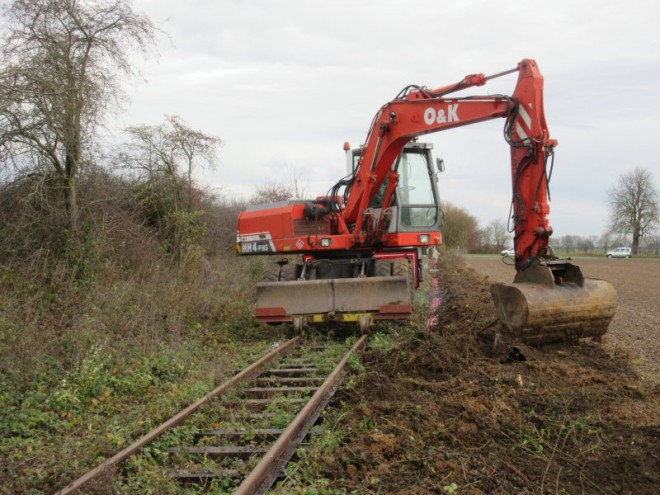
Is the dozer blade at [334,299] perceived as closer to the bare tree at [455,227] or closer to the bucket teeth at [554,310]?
the bucket teeth at [554,310]

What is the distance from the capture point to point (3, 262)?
352 inches

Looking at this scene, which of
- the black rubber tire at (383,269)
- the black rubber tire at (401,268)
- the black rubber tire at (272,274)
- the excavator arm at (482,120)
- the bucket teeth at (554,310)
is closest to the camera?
the bucket teeth at (554,310)

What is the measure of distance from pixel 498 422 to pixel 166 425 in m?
2.71

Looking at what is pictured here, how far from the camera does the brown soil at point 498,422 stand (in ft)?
12.5

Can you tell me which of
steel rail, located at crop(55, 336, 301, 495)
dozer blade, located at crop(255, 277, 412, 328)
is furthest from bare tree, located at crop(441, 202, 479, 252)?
steel rail, located at crop(55, 336, 301, 495)

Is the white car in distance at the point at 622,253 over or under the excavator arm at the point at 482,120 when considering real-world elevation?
under

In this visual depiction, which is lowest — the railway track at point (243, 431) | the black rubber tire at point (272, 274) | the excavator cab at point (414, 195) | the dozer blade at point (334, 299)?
the railway track at point (243, 431)

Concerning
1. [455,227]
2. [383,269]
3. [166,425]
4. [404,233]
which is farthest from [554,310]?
[455,227]

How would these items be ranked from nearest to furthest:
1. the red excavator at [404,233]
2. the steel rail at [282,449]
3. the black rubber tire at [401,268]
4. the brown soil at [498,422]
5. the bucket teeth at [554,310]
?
1. the steel rail at [282,449]
2. the brown soil at [498,422]
3. the bucket teeth at [554,310]
4. the red excavator at [404,233]
5. the black rubber tire at [401,268]

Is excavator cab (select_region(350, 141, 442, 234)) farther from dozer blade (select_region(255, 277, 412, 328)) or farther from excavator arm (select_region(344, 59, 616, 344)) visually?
excavator arm (select_region(344, 59, 616, 344))

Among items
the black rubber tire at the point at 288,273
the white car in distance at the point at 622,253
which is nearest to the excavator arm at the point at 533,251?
the black rubber tire at the point at 288,273

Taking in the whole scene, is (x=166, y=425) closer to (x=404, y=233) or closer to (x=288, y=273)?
(x=288, y=273)

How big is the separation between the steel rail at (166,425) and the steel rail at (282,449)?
3.25 ft

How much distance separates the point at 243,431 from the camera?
15.9 ft
